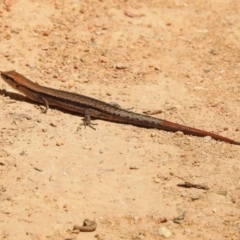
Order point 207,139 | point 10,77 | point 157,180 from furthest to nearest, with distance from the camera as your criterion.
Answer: point 10,77, point 207,139, point 157,180

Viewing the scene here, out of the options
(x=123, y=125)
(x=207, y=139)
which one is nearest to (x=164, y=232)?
(x=207, y=139)

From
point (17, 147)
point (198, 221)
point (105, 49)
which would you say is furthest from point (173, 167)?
point (105, 49)

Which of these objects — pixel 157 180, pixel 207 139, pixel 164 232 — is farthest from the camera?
pixel 207 139

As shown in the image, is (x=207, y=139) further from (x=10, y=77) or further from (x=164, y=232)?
(x=10, y=77)

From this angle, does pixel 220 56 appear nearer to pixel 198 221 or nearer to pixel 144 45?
pixel 144 45

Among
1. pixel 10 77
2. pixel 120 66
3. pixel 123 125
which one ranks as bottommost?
pixel 123 125

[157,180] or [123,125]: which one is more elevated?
[123,125]

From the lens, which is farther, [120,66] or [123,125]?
[120,66]

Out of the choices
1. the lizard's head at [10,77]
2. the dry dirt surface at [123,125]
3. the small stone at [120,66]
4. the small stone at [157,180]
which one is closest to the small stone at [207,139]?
the dry dirt surface at [123,125]
